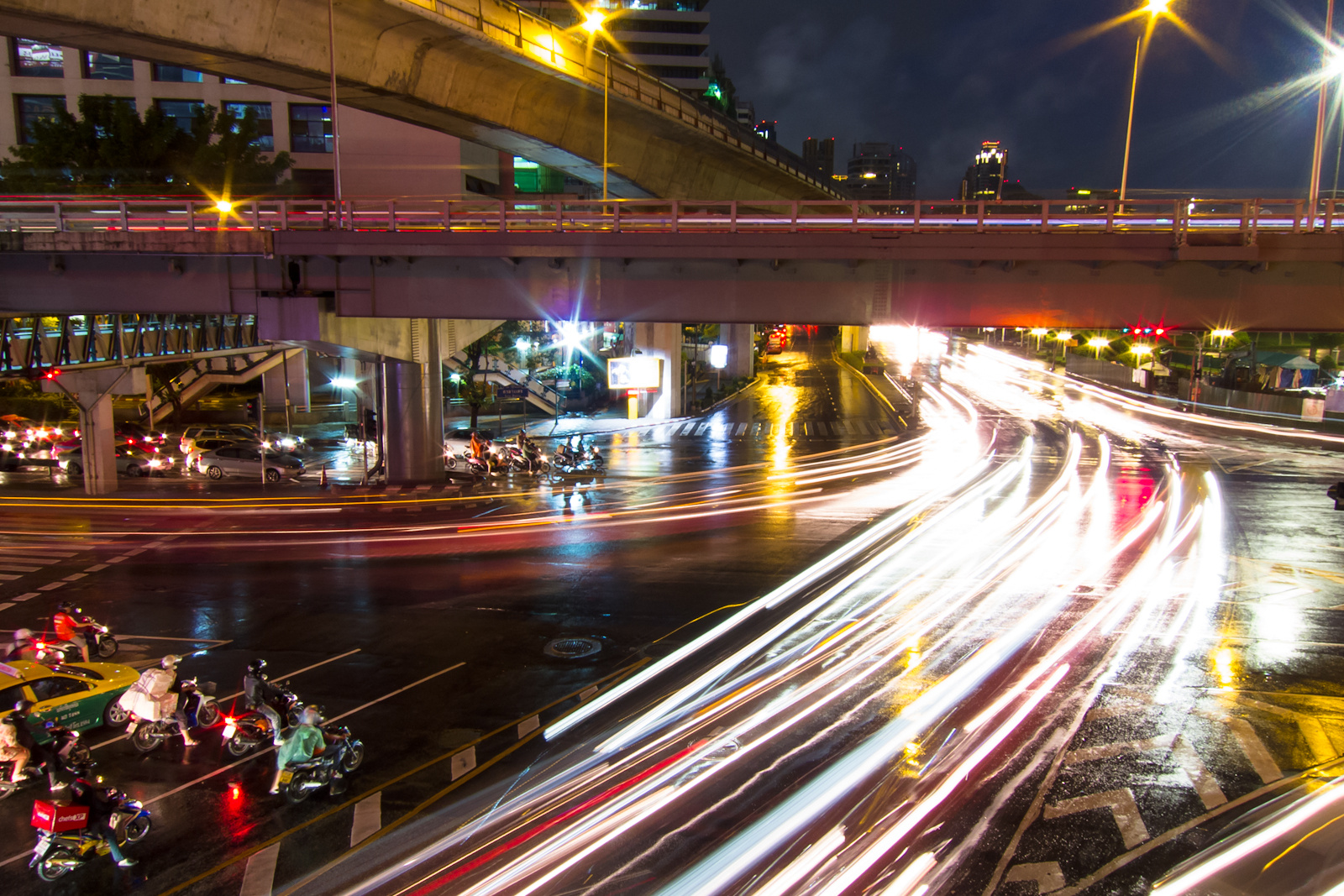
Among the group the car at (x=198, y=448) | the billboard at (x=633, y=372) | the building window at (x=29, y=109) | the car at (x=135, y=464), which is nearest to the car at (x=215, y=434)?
the car at (x=198, y=448)

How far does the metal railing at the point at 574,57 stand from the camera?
2259 centimetres

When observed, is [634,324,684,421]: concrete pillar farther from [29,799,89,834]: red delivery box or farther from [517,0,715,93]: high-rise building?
[517,0,715,93]: high-rise building

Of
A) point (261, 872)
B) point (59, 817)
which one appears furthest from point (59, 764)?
point (261, 872)

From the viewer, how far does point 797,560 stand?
62.2 ft

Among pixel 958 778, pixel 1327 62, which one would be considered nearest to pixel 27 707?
pixel 958 778

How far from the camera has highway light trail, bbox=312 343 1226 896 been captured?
802 cm

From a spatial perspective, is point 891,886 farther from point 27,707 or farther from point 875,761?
point 27,707

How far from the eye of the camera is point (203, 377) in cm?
4362

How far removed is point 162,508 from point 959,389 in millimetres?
53678

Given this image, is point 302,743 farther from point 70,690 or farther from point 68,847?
point 70,690

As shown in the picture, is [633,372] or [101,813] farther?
[633,372]

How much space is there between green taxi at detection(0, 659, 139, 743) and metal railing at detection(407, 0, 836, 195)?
18142mm

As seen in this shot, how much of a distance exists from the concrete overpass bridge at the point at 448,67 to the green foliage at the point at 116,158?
15.5 metres

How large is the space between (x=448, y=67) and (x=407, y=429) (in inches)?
473
